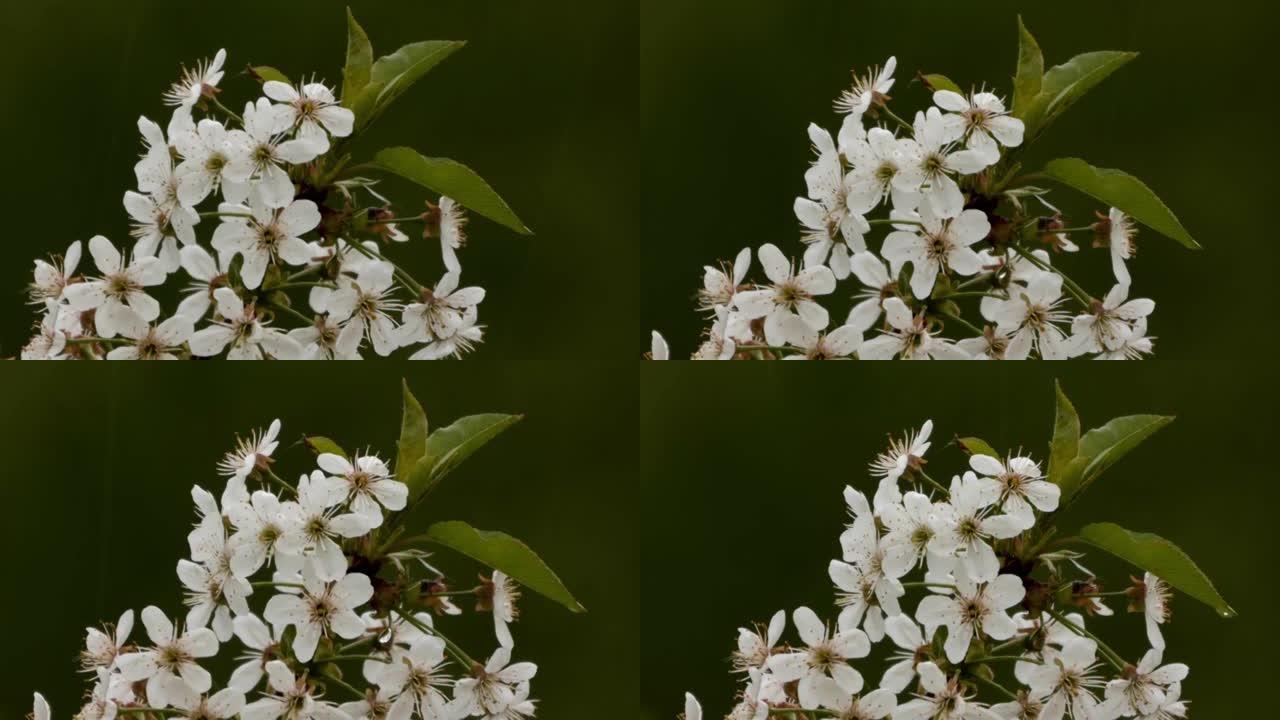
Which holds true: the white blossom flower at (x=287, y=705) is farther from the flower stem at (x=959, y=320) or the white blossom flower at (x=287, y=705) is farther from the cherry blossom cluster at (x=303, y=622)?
the flower stem at (x=959, y=320)

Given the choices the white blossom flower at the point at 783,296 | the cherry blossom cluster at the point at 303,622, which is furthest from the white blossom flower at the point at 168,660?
the white blossom flower at the point at 783,296


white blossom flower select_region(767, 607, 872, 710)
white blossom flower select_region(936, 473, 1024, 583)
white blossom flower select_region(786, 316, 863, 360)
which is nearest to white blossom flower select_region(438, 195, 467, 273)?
white blossom flower select_region(786, 316, 863, 360)

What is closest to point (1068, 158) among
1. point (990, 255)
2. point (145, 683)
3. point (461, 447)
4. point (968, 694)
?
point (990, 255)

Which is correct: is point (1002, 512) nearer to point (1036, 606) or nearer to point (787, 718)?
point (1036, 606)

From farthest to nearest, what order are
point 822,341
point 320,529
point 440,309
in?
point 440,309, point 822,341, point 320,529

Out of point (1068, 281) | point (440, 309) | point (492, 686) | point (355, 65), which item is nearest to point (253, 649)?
point (492, 686)

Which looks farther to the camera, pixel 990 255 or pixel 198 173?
pixel 990 255

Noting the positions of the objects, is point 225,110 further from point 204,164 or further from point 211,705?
point 211,705
